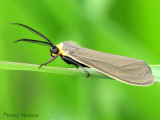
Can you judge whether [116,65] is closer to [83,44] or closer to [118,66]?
[118,66]

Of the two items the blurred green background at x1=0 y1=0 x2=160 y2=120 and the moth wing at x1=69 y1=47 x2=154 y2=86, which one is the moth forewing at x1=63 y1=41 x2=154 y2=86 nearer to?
the moth wing at x1=69 y1=47 x2=154 y2=86

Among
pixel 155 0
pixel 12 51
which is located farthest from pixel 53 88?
pixel 155 0

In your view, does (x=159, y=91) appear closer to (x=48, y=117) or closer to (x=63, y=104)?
(x=63, y=104)

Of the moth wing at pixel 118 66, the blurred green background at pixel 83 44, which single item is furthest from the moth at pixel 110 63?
the blurred green background at pixel 83 44

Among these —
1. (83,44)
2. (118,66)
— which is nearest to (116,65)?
(118,66)

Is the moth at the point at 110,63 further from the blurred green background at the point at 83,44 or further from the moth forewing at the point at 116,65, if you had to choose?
the blurred green background at the point at 83,44

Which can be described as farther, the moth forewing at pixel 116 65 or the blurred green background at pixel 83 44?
the blurred green background at pixel 83 44
